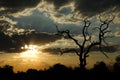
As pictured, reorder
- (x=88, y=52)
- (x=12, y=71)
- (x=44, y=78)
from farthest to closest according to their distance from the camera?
(x=12, y=71) → (x=44, y=78) → (x=88, y=52)

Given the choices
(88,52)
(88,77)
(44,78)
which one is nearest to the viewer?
(88,52)

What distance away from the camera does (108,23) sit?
2120 inches

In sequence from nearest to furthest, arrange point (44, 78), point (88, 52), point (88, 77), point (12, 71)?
point (88, 52) → point (88, 77) → point (44, 78) → point (12, 71)

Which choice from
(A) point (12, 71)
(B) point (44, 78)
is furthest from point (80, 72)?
(A) point (12, 71)

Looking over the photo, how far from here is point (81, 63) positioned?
176 ft

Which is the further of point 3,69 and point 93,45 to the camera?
point 3,69

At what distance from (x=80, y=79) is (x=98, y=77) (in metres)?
3.39

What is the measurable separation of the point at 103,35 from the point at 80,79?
27.8 ft

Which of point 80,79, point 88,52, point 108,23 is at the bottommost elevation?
point 80,79

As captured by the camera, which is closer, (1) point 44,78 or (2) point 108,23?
(2) point 108,23

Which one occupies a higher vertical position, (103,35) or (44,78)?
(103,35)

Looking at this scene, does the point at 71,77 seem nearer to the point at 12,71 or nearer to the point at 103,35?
the point at 103,35

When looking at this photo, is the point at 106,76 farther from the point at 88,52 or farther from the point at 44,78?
the point at 44,78

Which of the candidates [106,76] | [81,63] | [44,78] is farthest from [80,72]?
[44,78]
